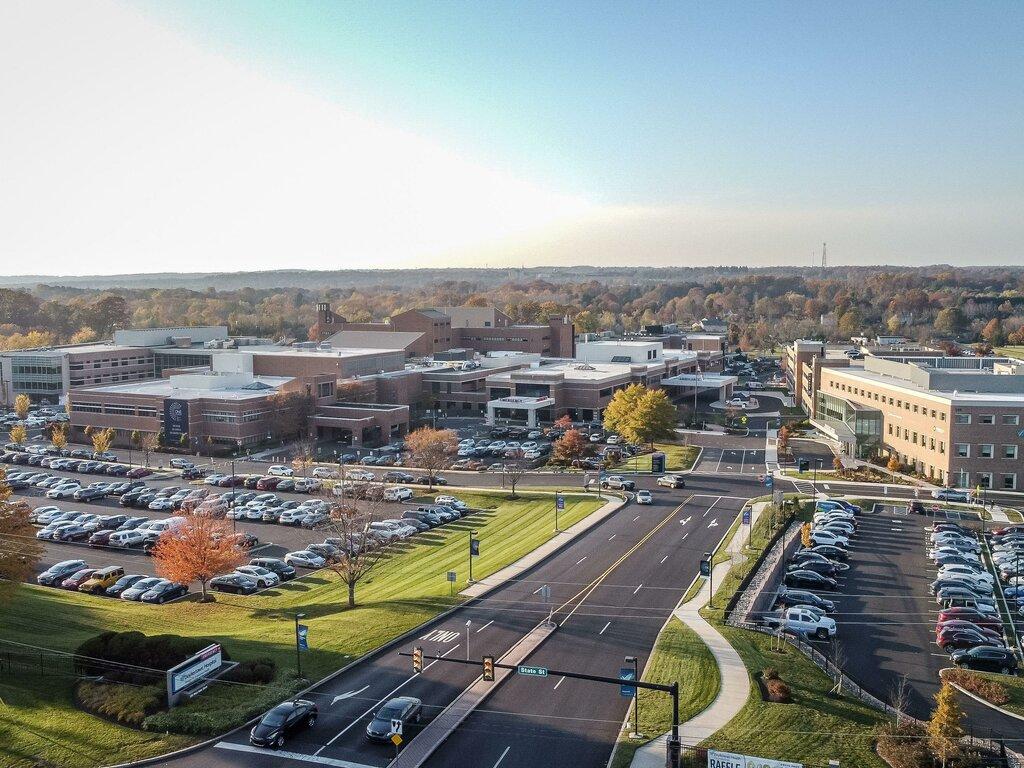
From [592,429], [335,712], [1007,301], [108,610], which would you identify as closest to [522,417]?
[592,429]

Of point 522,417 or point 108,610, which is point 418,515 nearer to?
point 108,610

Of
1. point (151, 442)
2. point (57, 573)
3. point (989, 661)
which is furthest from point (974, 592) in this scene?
point (151, 442)

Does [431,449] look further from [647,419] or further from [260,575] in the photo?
[260,575]

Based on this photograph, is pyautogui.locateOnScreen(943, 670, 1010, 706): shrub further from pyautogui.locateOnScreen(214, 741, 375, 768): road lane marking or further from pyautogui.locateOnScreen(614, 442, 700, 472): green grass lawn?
pyautogui.locateOnScreen(614, 442, 700, 472): green grass lawn

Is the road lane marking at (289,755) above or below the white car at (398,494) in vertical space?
above

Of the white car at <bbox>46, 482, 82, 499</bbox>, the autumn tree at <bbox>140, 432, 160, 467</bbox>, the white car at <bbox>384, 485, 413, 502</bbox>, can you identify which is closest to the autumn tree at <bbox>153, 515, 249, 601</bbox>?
the white car at <bbox>384, 485, 413, 502</bbox>

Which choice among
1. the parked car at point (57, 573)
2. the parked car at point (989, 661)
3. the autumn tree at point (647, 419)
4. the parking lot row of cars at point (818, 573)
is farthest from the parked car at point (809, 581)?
the parked car at point (57, 573)

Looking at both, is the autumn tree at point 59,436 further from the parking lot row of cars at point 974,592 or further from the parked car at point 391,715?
the parking lot row of cars at point 974,592

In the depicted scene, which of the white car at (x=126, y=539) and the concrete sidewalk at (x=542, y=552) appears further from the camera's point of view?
the white car at (x=126, y=539)
